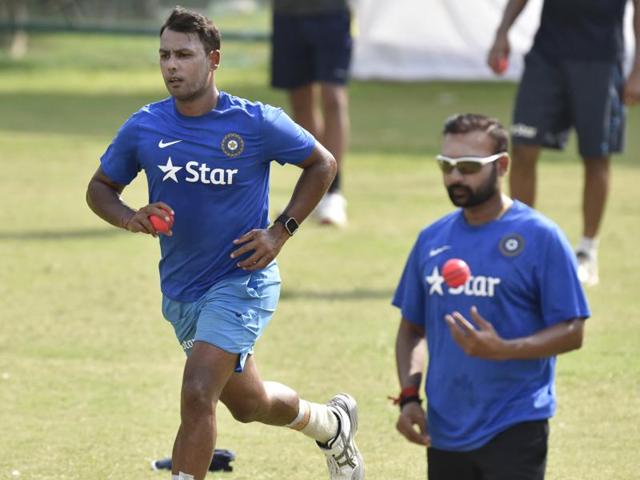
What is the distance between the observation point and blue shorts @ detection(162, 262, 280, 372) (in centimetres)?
598

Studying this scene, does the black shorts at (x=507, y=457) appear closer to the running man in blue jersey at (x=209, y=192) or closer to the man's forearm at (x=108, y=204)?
the running man in blue jersey at (x=209, y=192)

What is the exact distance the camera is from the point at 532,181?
10.4m

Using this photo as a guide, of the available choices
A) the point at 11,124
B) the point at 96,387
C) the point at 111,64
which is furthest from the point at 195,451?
the point at 111,64

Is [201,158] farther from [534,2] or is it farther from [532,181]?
[534,2]

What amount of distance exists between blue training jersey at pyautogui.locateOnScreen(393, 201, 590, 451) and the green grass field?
173 cm

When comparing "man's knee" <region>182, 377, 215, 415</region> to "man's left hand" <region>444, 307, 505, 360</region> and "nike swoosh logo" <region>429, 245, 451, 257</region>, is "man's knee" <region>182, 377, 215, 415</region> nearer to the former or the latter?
"nike swoosh logo" <region>429, 245, 451, 257</region>

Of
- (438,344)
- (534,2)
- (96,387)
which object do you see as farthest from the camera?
(534,2)

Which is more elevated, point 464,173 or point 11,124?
point 464,173

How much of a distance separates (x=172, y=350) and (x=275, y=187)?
5.84m

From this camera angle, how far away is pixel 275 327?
30.7ft

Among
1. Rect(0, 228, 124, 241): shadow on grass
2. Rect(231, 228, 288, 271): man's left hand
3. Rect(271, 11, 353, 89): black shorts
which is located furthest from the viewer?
Rect(271, 11, 353, 89): black shorts

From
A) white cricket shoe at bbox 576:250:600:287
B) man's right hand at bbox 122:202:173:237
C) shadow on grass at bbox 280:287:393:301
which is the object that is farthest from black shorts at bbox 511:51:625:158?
man's right hand at bbox 122:202:173:237

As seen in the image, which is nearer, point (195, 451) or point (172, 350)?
point (195, 451)

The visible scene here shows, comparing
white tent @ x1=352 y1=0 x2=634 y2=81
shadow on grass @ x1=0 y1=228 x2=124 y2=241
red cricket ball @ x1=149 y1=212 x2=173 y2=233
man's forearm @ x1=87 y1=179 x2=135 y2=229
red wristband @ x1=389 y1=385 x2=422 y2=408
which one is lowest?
white tent @ x1=352 y1=0 x2=634 y2=81
